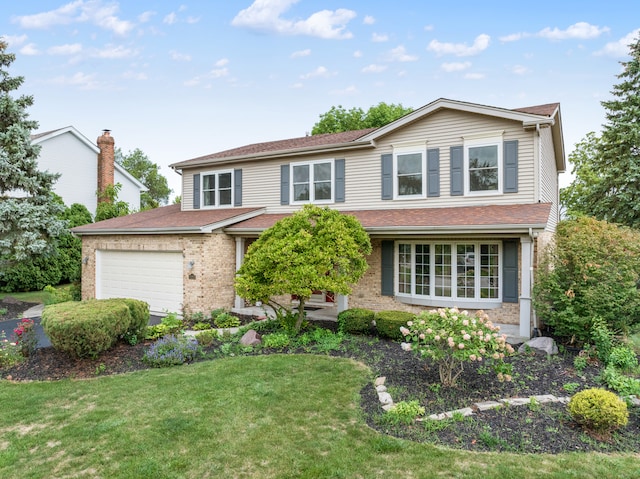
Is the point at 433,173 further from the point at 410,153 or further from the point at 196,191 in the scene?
the point at 196,191

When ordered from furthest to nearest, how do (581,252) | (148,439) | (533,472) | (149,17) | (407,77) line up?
1. (407,77)
2. (149,17)
3. (581,252)
4. (148,439)
5. (533,472)

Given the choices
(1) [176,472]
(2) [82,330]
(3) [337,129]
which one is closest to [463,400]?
(1) [176,472]

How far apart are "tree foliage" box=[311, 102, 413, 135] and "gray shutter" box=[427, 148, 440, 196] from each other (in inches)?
689

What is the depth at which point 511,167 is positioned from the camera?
34.1ft

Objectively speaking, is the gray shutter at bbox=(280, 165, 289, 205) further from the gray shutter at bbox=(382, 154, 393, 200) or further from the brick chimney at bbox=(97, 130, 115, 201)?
the brick chimney at bbox=(97, 130, 115, 201)

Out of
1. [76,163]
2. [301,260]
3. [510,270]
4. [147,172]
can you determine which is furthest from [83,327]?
[147,172]

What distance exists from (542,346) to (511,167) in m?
4.82

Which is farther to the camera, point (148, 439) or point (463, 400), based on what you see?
point (463, 400)

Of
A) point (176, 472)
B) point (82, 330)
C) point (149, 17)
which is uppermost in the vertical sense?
point (149, 17)

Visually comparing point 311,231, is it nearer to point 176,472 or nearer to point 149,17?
point 176,472

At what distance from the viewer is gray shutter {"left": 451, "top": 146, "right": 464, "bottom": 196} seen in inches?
433

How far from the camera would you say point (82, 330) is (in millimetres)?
6883

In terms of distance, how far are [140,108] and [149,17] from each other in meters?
6.20

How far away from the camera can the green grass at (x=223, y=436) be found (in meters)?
3.86
